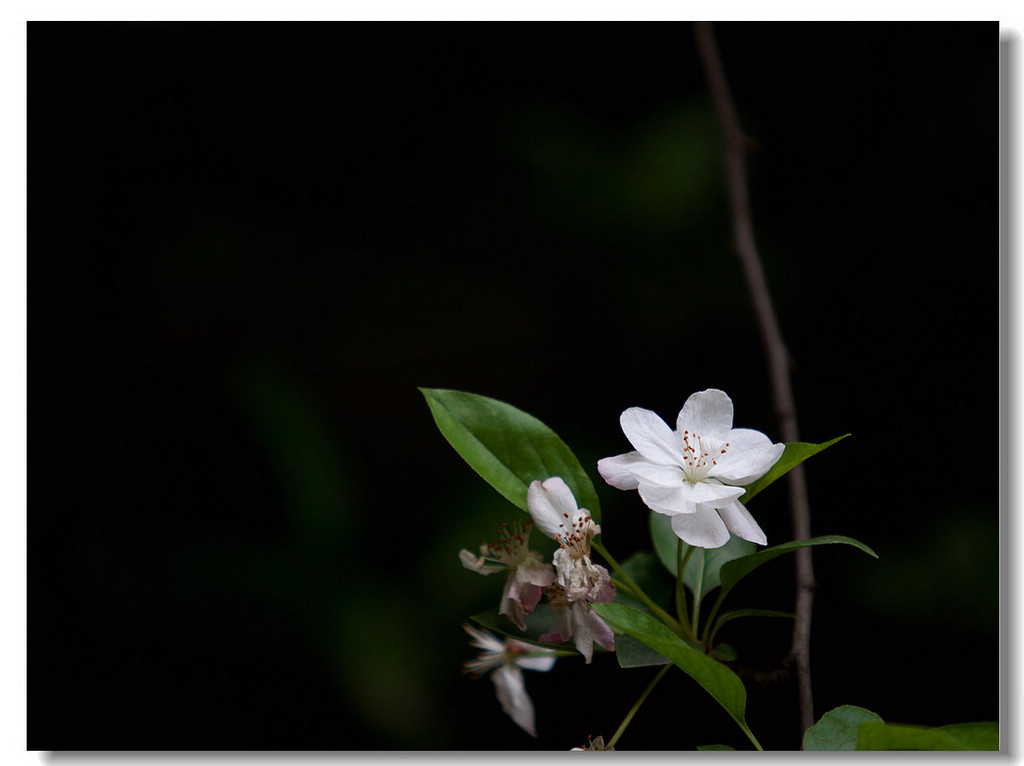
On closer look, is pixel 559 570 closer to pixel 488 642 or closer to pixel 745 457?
pixel 745 457

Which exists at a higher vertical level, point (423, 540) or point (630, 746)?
point (423, 540)

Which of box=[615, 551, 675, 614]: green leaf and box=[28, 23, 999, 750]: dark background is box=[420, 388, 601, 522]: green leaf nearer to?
box=[615, 551, 675, 614]: green leaf

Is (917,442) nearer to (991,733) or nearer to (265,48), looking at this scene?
(991,733)

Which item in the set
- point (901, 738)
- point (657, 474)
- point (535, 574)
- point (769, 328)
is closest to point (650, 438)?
point (657, 474)

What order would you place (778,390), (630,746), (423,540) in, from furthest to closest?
(423,540)
(778,390)
(630,746)

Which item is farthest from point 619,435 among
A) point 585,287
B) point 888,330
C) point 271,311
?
point 271,311

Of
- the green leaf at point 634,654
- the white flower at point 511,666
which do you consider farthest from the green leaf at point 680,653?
the white flower at point 511,666
